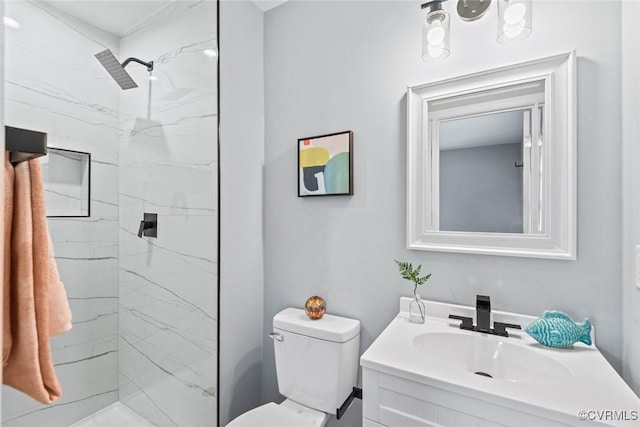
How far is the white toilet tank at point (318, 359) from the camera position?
1.32m

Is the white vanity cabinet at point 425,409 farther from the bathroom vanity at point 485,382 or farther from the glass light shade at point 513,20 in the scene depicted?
the glass light shade at point 513,20

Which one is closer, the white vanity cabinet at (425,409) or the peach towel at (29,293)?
the peach towel at (29,293)

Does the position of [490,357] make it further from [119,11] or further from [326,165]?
[119,11]

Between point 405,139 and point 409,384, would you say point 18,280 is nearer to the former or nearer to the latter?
point 409,384

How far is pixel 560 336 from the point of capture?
38.9 inches

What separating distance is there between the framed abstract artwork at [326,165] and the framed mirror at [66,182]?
3.24 feet

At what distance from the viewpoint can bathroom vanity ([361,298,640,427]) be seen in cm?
74

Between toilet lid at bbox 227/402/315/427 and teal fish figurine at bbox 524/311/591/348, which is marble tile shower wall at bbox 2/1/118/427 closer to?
toilet lid at bbox 227/402/315/427

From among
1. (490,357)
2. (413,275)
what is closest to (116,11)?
(413,275)

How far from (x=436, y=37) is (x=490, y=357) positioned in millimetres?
1201

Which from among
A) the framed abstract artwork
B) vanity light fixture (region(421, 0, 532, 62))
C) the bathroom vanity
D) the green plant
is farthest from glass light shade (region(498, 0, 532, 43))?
the bathroom vanity

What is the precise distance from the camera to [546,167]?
3.67ft

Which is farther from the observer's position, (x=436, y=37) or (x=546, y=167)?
(x=436, y=37)

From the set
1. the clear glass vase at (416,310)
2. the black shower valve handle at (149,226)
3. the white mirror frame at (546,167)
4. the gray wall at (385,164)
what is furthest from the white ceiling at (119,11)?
the clear glass vase at (416,310)
